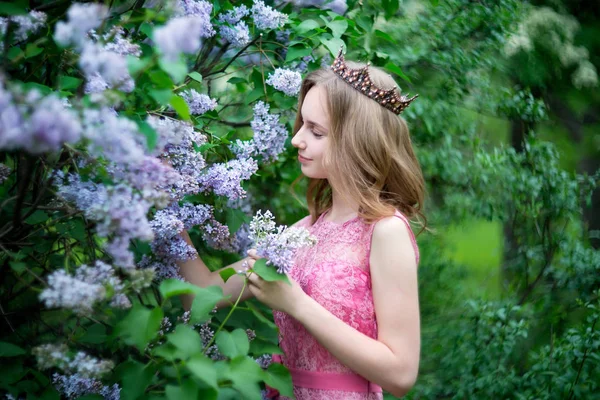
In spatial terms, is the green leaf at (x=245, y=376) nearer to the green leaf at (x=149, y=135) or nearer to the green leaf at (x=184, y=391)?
the green leaf at (x=184, y=391)

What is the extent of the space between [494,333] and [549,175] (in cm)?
93

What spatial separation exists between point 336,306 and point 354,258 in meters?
0.16

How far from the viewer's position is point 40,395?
165cm

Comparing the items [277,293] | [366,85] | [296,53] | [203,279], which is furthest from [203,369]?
[296,53]

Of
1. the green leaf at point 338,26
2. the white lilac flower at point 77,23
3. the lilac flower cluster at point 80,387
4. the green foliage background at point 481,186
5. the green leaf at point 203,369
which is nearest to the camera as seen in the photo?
the white lilac flower at point 77,23

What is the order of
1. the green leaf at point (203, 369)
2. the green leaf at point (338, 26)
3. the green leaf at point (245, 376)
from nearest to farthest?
the green leaf at point (203, 369)
the green leaf at point (245, 376)
the green leaf at point (338, 26)

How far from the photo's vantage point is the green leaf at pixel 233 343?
4.81 feet

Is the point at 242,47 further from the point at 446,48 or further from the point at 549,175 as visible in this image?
the point at 549,175

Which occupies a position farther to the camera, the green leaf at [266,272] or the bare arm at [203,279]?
the bare arm at [203,279]

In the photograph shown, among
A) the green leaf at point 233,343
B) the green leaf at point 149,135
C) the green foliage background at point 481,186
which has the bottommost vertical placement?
the green foliage background at point 481,186

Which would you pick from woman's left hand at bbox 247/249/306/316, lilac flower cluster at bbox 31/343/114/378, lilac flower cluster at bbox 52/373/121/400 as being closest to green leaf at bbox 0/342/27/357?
lilac flower cluster at bbox 52/373/121/400

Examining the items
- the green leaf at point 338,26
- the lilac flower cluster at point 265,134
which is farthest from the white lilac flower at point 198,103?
the green leaf at point 338,26

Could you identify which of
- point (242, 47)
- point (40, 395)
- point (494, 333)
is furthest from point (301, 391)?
point (494, 333)

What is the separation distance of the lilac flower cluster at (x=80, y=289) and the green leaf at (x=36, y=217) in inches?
17.0
